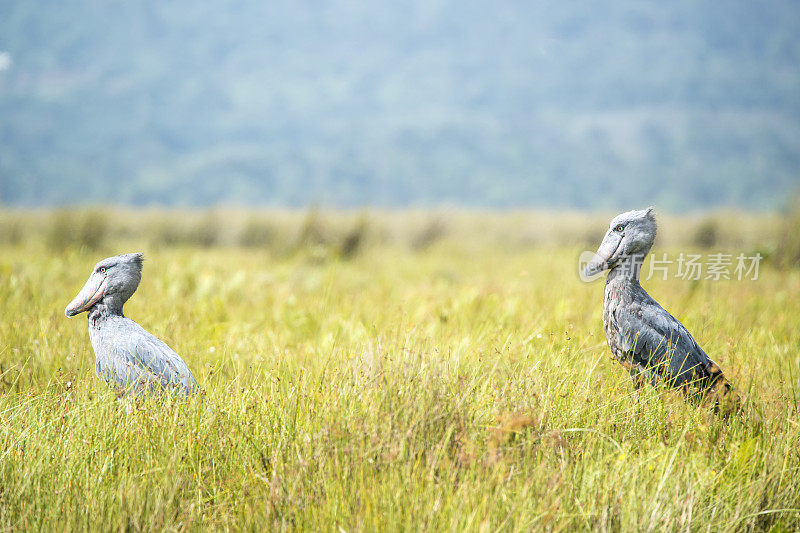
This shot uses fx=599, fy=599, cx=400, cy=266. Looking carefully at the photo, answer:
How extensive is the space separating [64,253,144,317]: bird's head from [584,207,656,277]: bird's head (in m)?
2.00

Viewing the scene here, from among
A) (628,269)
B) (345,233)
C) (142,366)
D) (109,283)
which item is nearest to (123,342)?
(142,366)

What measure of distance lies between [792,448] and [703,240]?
44.7 feet

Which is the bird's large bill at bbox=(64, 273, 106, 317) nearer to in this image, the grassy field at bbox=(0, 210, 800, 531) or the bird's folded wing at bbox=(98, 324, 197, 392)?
the bird's folded wing at bbox=(98, 324, 197, 392)

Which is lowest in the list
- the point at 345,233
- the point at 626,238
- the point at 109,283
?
the point at 345,233

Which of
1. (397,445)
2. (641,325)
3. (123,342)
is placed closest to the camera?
(397,445)

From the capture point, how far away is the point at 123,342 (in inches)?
97.4

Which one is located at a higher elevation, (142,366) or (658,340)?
(658,340)

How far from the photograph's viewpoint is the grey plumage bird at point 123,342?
245 centimetres

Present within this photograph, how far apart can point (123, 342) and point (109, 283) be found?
0.91 ft

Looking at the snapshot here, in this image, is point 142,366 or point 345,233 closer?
point 142,366

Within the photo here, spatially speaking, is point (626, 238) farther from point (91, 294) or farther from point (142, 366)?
point (91, 294)

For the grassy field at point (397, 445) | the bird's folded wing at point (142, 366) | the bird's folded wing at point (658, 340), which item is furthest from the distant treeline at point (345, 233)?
the bird's folded wing at point (658, 340)

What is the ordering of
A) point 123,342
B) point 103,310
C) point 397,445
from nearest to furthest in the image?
point 397,445
point 123,342
point 103,310

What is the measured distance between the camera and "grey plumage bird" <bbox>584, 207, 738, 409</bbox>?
2.62 m
